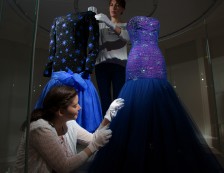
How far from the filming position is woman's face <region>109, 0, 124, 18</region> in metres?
2.03

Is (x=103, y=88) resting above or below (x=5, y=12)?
below

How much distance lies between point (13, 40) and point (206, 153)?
110 centimetres

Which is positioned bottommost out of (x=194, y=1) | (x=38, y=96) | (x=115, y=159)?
(x=115, y=159)

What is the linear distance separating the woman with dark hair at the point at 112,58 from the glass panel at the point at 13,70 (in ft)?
2.84

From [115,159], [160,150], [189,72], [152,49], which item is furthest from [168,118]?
[189,72]

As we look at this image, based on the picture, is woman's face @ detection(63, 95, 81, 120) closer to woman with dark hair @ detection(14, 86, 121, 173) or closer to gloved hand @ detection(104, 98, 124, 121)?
woman with dark hair @ detection(14, 86, 121, 173)

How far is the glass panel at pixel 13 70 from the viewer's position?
1050 mm

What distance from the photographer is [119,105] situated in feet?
4.51

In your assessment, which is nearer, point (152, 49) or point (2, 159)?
point (2, 159)

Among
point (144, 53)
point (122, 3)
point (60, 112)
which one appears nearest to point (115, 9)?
point (122, 3)

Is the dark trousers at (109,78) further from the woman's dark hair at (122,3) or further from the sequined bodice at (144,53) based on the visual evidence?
the woman's dark hair at (122,3)

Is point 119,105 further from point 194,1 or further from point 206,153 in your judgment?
point 194,1

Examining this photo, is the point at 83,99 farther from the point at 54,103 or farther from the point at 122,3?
the point at 122,3

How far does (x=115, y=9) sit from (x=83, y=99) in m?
0.85
